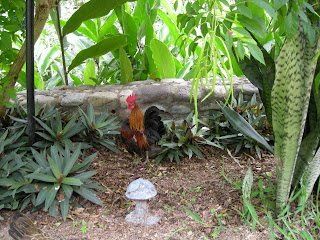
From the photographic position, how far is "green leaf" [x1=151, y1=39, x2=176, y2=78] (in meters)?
3.13

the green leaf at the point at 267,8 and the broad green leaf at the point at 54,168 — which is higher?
the green leaf at the point at 267,8

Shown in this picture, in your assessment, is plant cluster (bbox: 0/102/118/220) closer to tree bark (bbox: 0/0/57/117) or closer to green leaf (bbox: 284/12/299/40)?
tree bark (bbox: 0/0/57/117)

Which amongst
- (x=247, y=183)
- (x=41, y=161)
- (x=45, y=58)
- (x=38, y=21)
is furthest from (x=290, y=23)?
(x=45, y=58)

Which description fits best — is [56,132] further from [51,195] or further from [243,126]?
[243,126]

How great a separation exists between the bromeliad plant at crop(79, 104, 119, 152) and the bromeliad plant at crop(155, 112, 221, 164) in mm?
379

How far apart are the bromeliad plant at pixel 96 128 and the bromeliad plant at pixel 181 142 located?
1.24 ft

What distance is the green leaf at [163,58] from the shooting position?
3127mm

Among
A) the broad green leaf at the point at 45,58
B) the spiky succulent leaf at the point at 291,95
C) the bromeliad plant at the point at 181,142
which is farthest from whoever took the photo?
the broad green leaf at the point at 45,58

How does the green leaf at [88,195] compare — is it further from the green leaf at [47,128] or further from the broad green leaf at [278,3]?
the broad green leaf at [278,3]

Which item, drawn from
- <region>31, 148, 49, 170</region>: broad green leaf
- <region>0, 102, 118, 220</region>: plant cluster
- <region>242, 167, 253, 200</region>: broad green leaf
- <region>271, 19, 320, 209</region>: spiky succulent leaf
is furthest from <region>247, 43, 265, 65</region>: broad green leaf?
<region>31, 148, 49, 170</region>: broad green leaf

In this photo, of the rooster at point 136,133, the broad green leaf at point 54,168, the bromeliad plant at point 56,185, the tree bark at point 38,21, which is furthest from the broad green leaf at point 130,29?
the broad green leaf at point 54,168

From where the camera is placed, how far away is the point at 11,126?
8.16ft

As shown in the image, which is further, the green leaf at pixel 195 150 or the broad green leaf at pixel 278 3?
the green leaf at pixel 195 150

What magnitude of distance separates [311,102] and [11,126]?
6.62ft
